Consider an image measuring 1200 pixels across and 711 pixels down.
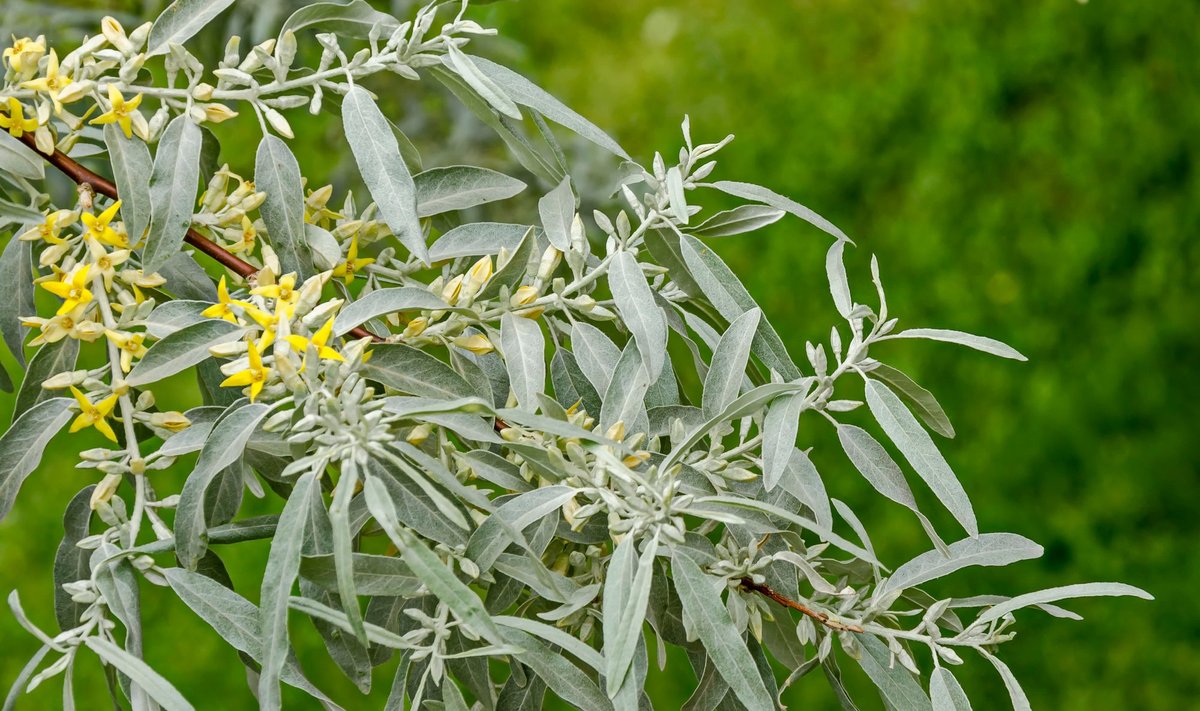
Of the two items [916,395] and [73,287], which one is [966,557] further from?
[73,287]

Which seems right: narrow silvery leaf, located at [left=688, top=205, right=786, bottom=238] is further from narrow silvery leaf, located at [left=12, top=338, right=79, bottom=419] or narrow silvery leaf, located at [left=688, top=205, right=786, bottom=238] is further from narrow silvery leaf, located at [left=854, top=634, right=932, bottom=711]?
narrow silvery leaf, located at [left=12, top=338, right=79, bottom=419]

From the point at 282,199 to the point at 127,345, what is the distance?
6.6 inches

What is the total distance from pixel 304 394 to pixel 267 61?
30cm

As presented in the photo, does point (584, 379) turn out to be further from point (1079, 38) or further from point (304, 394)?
point (1079, 38)

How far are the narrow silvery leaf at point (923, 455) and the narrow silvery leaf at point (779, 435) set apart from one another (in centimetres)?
7

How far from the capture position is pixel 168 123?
37.0 inches

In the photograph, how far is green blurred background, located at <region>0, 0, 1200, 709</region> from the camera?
2.64 meters

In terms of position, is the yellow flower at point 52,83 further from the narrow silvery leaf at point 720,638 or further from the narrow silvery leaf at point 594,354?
the narrow silvery leaf at point 720,638

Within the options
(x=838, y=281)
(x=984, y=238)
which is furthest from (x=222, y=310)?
(x=984, y=238)

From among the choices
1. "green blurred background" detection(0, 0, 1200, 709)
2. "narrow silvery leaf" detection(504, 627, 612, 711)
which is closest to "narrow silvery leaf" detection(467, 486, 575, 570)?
"narrow silvery leaf" detection(504, 627, 612, 711)

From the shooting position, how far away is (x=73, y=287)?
889 millimetres

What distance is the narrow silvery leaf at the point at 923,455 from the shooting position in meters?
0.89

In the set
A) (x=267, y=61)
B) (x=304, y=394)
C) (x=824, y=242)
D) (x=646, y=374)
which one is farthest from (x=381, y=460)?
(x=824, y=242)

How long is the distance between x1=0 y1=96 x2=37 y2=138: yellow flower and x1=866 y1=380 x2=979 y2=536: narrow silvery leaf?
2.28ft
